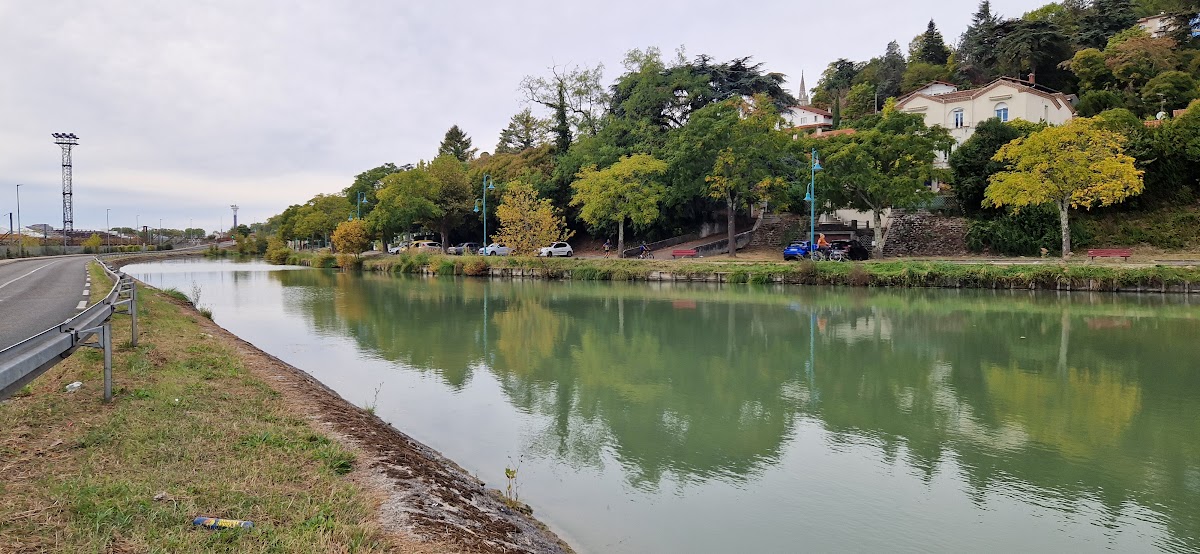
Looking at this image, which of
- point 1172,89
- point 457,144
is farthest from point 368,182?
point 1172,89

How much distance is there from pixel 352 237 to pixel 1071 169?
5297cm

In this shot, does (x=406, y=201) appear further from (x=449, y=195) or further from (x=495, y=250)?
(x=495, y=250)

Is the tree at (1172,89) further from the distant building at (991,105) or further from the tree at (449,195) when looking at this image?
the tree at (449,195)

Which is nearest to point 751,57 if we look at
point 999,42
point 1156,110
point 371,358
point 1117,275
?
point 999,42

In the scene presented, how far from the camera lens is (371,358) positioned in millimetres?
15734

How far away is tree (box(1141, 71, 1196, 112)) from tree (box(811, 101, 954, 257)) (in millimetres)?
19045

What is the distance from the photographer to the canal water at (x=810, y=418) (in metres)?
6.38

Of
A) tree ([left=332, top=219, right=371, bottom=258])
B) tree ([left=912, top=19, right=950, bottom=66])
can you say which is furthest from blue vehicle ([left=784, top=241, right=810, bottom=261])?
tree ([left=912, top=19, right=950, bottom=66])

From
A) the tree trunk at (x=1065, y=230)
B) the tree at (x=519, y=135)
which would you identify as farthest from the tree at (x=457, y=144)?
the tree trunk at (x=1065, y=230)

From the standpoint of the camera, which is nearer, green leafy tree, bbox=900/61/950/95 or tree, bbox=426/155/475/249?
tree, bbox=426/155/475/249

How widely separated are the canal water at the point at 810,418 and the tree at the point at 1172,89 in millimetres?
33693

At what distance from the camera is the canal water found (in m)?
6.38

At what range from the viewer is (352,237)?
197 feet

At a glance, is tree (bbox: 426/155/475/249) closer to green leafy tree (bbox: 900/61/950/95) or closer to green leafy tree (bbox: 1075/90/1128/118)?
green leafy tree (bbox: 900/61/950/95)
